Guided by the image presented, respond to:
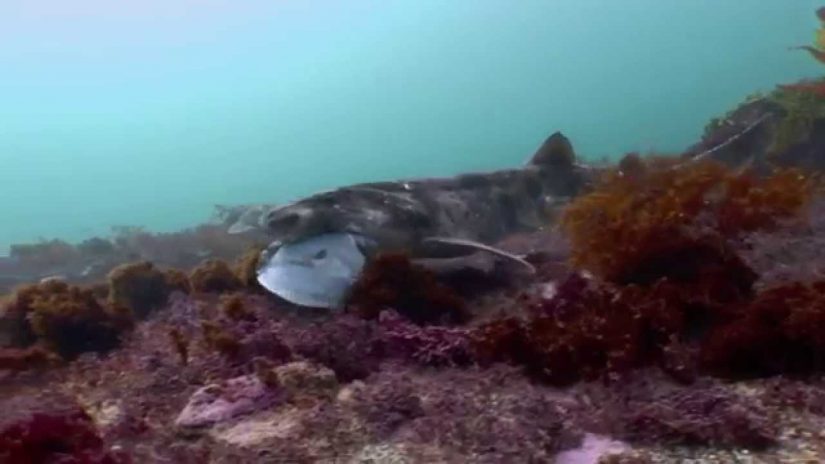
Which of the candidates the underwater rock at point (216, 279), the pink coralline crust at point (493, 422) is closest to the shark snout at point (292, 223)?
the underwater rock at point (216, 279)

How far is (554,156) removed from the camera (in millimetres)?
12039

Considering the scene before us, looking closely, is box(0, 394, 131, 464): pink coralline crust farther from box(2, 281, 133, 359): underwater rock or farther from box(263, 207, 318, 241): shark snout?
box(263, 207, 318, 241): shark snout

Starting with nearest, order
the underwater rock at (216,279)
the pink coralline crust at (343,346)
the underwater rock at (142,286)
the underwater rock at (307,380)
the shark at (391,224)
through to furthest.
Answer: the underwater rock at (307,380) → the pink coralline crust at (343,346) → the shark at (391,224) → the underwater rock at (216,279) → the underwater rock at (142,286)

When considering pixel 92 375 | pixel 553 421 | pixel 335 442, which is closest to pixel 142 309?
pixel 92 375

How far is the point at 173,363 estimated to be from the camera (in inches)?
218

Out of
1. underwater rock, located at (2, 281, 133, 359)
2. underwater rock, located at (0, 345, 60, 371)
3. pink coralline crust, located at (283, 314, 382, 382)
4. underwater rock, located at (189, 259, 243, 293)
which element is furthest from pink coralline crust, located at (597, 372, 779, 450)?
underwater rock, located at (189, 259, 243, 293)

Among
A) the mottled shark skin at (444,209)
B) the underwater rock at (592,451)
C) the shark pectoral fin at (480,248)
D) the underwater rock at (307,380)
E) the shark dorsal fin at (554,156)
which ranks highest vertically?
the shark dorsal fin at (554,156)

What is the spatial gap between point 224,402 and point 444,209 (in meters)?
5.05

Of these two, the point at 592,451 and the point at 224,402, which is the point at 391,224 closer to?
the point at 224,402

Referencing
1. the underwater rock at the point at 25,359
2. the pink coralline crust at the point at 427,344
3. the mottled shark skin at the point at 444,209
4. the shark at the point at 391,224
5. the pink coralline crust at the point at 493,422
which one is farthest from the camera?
the mottled shark skin at the point at 444,209

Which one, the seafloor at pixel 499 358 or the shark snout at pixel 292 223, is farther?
the shark snout at pixel 292 223

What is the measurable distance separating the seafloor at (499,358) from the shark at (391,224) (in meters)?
0.35

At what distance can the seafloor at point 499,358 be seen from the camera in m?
3.69

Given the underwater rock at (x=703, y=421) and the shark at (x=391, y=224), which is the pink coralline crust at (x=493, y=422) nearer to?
the underwater rock at (x=703, y=421)
